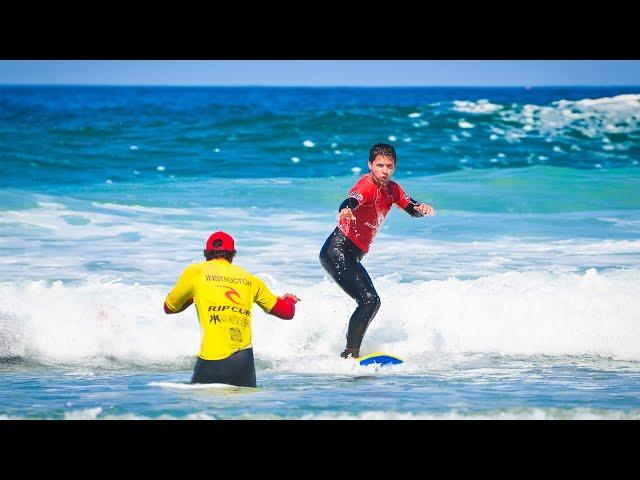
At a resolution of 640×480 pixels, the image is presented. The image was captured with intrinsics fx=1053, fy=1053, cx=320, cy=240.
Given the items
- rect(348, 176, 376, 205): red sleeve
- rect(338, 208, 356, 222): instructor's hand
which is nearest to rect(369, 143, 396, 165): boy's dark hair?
rect(348, 176, 376, 205): red sleeve

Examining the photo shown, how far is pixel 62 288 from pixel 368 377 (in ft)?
12.0

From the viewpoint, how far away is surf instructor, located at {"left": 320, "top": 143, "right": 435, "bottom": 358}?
7.59 meters

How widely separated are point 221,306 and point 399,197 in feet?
6.05

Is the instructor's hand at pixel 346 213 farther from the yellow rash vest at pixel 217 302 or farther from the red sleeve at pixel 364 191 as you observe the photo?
the yellow rash vest at pixel 217 302

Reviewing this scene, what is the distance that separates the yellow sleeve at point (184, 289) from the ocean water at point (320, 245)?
58 cm

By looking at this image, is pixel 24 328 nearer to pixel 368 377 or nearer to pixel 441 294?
pixel 368 377

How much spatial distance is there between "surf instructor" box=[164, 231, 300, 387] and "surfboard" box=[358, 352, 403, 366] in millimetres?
1057

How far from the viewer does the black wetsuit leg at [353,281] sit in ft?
25.1

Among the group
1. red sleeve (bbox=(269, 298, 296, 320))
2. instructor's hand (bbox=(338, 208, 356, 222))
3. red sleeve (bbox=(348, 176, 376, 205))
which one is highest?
red sleeve (bbox=(348, 176, 376, 205))

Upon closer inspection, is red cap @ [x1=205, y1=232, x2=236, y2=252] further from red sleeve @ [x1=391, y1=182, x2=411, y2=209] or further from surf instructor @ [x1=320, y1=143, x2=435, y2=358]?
red sleeve @ [x1=391, y1=182, x2=411, y2=209]

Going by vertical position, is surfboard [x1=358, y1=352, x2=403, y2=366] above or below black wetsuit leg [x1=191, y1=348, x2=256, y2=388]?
above

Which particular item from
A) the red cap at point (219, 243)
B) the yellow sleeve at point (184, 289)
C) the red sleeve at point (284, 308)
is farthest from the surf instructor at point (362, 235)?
the yellow sleeve at point (184, 289)

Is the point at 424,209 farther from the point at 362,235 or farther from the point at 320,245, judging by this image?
the point at 320,245

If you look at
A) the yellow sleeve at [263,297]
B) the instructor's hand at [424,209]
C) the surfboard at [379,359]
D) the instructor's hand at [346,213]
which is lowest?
the surfboard at [379,359]
